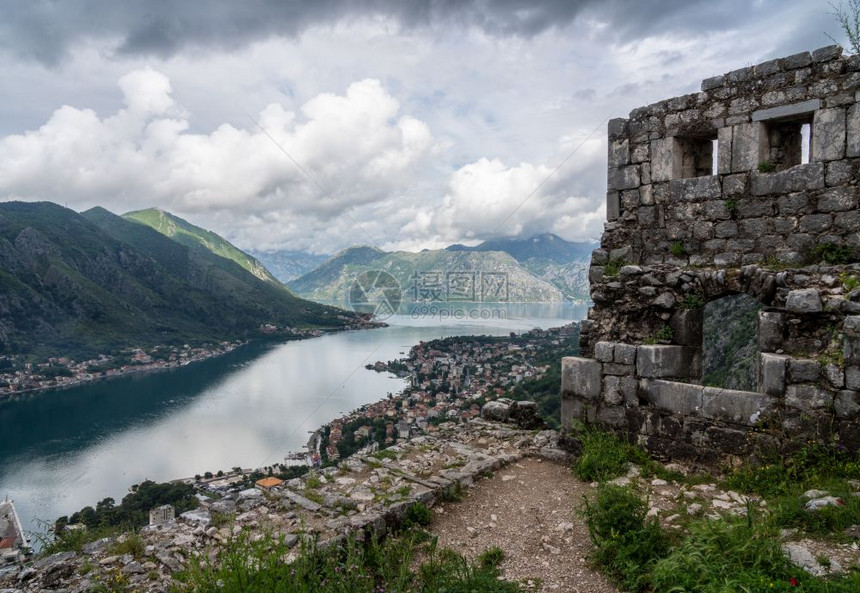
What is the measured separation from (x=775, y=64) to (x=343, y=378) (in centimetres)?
5559

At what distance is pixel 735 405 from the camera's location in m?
5.01

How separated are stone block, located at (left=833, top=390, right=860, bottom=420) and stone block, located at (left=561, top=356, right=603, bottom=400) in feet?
7.54

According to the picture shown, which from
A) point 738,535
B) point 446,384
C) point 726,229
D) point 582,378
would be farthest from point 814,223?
point 446,384

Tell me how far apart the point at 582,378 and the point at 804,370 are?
2.32 meters

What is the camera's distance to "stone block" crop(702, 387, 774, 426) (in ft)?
15.9

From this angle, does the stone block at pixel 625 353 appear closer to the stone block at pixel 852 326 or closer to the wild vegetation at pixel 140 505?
the stone block at pixel 852 326

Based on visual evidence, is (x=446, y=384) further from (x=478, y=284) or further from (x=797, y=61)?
(x=478, y=284)

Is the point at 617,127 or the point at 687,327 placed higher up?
the point at 617,127

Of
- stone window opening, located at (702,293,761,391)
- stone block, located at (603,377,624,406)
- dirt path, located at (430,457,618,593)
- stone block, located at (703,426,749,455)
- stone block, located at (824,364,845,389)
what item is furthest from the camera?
stone window opening, located at (702,293,761,391)

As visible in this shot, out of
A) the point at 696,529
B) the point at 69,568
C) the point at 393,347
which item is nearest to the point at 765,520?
the point at 696,529

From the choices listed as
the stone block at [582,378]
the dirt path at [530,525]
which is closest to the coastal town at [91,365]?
the dirt path at [530,525]

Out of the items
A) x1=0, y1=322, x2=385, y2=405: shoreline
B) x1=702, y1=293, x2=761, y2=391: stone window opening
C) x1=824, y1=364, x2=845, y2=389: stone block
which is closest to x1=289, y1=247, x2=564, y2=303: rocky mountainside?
x1=0, y1=322, x2=385, y2=405: shoreline

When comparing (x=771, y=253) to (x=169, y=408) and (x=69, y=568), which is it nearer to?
(x=69, y=568)

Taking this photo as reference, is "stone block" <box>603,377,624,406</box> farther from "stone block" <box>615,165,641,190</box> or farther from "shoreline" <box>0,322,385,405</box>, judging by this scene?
"shoreline" <box>0,322,385,405</box>
